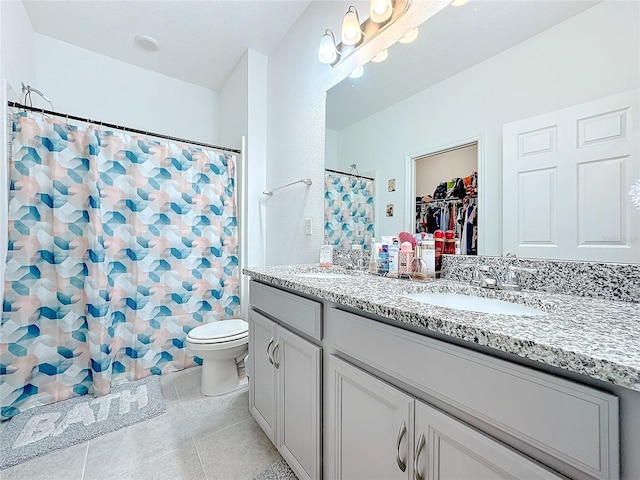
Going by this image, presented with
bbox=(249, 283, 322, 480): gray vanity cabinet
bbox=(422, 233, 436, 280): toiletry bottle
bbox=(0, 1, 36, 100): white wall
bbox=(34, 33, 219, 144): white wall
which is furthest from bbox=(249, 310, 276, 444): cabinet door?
bbox=(34, 33, 219, 144): white wall

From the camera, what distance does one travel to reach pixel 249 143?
232 centimetres

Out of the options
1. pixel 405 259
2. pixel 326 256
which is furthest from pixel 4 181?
pixel 405 259

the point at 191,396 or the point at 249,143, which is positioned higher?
the point at 249,143

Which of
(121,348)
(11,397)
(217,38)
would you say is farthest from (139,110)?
(11,397)

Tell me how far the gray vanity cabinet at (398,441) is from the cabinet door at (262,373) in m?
0.39

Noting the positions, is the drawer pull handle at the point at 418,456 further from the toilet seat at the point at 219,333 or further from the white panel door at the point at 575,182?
the toilet seat at the point at 219,333

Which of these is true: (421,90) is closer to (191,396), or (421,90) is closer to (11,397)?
(191,396)

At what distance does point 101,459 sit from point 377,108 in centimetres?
217

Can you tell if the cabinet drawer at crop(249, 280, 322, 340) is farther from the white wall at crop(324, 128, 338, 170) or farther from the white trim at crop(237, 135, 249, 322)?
the white trim at crop(237, 135, 249, 322)

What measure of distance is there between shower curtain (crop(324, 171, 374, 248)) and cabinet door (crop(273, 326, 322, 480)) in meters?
0.70

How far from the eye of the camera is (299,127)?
1979 millimetres

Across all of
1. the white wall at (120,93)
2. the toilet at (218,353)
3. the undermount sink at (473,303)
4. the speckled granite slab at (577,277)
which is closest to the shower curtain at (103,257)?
the toilet at (218,353)

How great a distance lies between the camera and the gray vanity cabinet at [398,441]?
1.69 feet

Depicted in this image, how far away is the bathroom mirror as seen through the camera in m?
0.78
